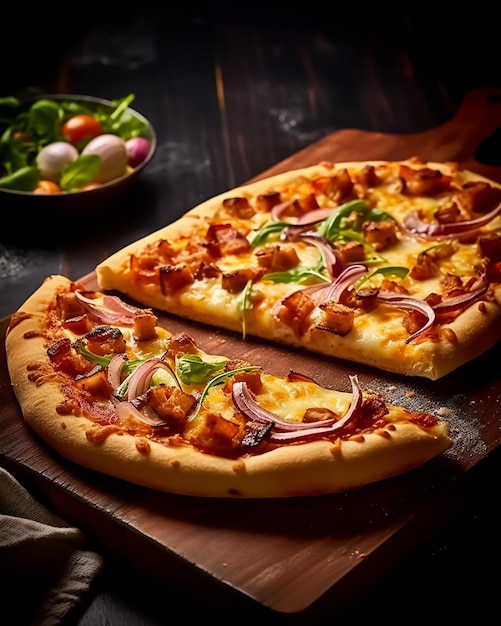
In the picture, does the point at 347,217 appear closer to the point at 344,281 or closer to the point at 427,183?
the point at 427,183

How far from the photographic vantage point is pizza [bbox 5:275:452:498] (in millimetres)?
3896

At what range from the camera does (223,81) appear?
7.93 m

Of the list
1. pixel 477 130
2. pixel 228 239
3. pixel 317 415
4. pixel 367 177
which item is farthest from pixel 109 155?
pixel 317 415

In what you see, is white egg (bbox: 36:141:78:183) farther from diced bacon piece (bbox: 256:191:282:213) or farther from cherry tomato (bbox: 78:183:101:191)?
diced bacon piece (bbox: 256:191:282:213)

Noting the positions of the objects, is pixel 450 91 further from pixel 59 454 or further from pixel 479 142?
pixel 59 454

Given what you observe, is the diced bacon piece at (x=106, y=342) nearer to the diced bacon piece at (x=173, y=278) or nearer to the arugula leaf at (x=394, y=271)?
the diced bacon piece at (x=173, y=278)

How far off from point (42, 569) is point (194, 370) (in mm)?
960

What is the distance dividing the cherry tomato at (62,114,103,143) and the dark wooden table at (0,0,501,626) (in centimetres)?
44

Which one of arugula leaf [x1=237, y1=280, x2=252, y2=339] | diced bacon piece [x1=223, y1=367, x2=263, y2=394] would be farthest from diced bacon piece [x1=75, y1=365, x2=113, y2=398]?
arugula leaf [x1=237, y1=280, x2=252, y2=339]

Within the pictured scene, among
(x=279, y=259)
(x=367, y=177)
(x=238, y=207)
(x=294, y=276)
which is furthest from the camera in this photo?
(x=367, y=177)

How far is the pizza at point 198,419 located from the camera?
12.8 ft

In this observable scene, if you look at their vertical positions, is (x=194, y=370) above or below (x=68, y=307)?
below

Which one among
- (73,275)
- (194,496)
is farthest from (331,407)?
(73,275)

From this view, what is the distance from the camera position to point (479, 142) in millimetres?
6453
